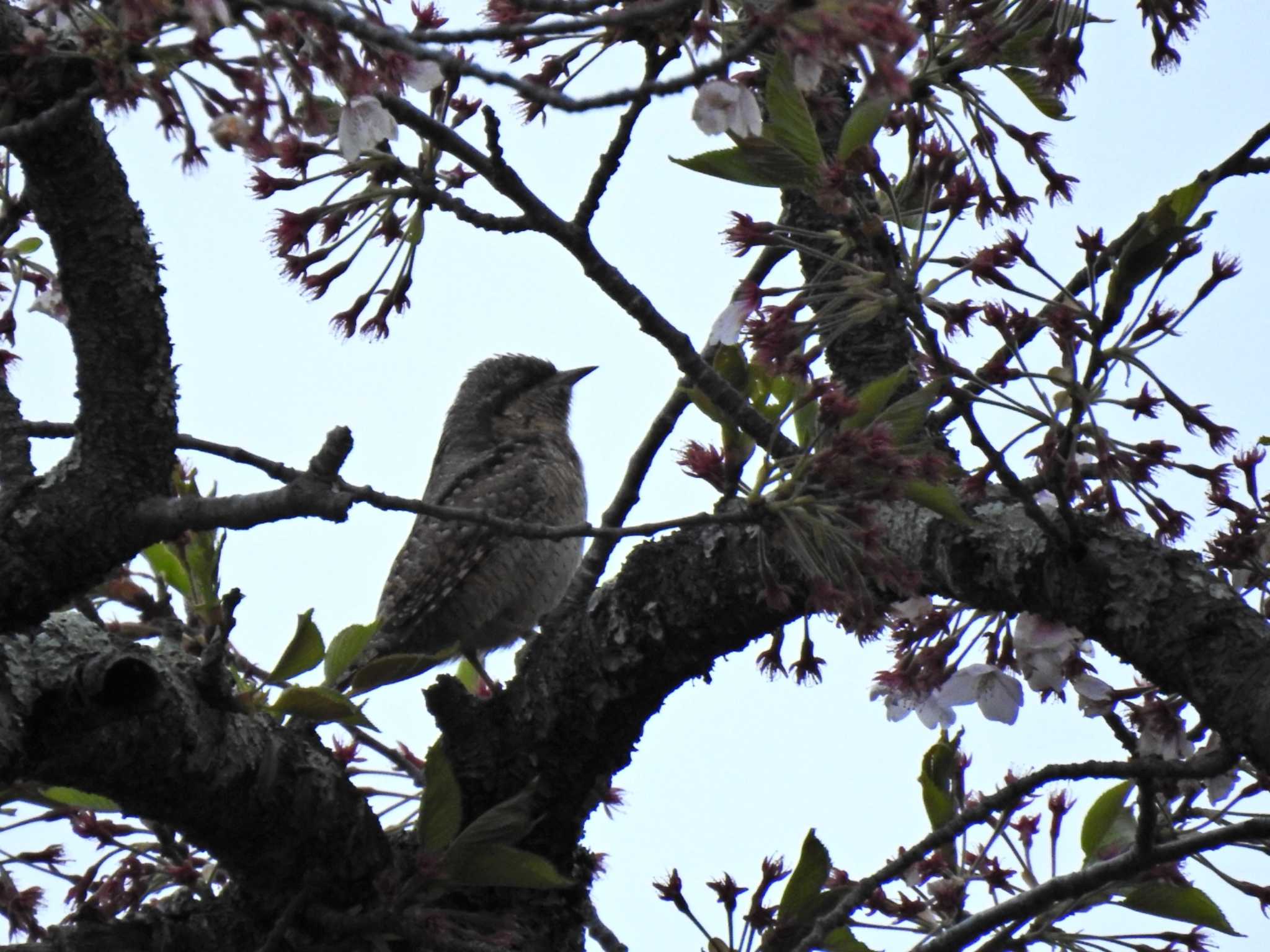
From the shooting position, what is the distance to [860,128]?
7.96 feet

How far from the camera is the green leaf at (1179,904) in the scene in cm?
303

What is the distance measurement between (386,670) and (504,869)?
1.70 ft

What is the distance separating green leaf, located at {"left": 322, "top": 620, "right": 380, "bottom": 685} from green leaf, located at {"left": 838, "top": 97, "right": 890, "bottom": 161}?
64.0 inches

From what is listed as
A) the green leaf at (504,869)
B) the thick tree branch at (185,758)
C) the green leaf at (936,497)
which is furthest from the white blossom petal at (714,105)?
the green leaf at (504,869)

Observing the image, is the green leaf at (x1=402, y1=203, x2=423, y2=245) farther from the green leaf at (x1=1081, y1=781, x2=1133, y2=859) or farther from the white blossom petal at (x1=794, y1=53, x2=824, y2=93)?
the green leaf at (x1=1081, y1=781, x2=1133, y2=859)

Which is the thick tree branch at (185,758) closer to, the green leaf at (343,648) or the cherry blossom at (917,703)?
the green leaf at (343,648)

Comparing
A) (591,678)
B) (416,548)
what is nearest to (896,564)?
(591,678)

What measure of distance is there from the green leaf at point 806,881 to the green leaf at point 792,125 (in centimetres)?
146

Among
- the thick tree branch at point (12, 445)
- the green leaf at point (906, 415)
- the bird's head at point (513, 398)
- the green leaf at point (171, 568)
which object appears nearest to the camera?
the green leaf at point (906, 415)

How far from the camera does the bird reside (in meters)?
5.85

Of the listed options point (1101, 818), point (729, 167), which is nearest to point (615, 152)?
point (729, 167)

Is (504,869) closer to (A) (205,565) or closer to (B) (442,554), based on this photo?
(A) (205,565)

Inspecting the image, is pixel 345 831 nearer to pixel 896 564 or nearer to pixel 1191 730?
pixel 896 564

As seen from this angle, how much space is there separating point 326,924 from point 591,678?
2.51 feet
